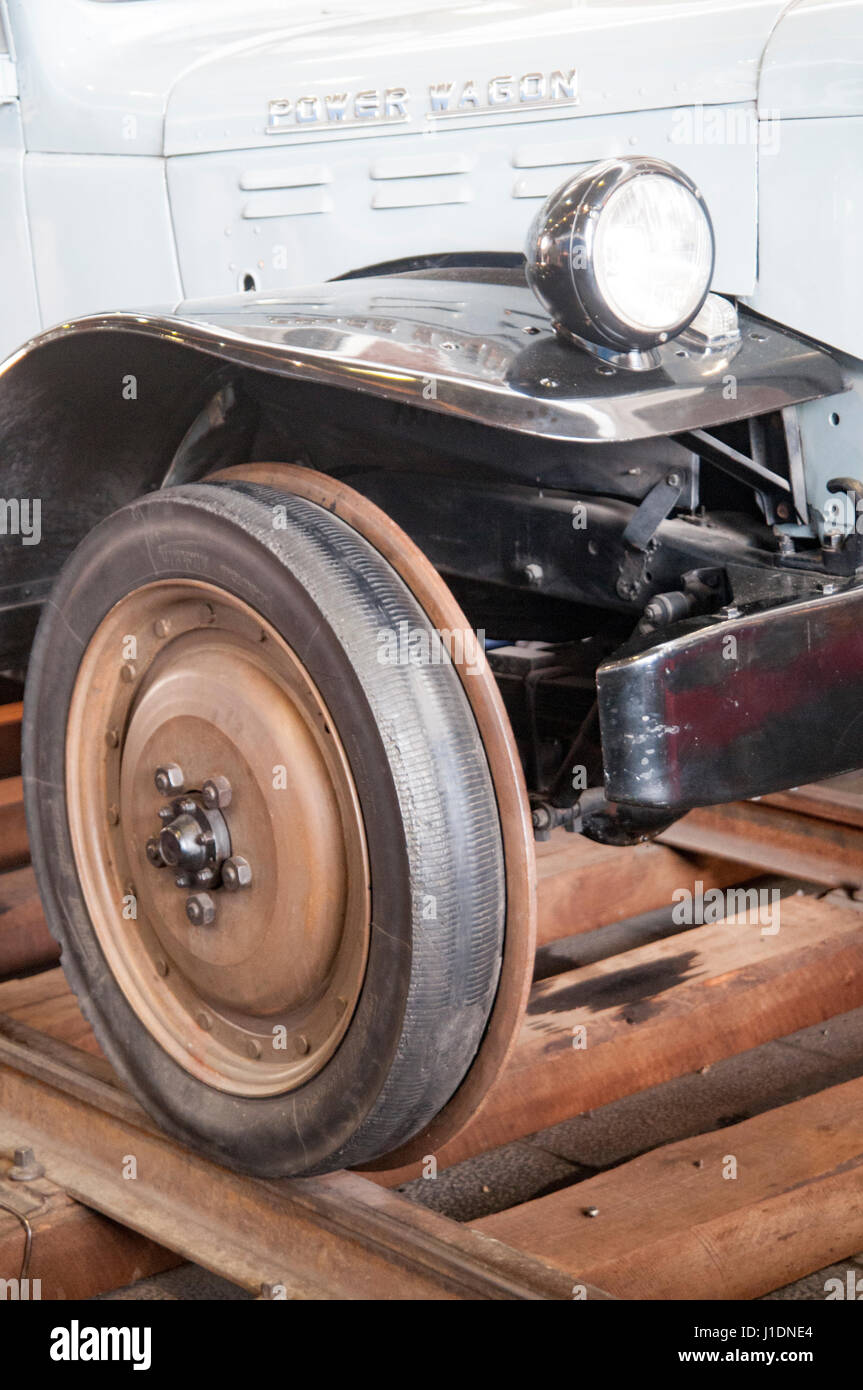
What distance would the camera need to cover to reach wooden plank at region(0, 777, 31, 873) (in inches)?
128

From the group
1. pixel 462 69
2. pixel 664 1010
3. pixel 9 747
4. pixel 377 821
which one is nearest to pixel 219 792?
pixel 377 821

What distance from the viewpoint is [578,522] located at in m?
2.13

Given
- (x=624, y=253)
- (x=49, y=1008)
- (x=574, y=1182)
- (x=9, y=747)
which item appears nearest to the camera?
(x=624, y=253)

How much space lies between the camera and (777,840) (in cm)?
325

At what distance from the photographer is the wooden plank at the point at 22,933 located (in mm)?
3037

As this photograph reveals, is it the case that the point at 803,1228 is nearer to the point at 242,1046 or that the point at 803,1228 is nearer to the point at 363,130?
the point at 242,1046

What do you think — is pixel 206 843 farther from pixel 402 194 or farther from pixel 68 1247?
pixel 402 194

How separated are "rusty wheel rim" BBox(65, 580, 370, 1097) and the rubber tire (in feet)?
0.13

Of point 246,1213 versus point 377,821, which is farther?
point 246,1213

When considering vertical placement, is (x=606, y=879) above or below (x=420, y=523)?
below

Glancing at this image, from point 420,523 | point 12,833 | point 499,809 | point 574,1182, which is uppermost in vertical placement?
point 420,523

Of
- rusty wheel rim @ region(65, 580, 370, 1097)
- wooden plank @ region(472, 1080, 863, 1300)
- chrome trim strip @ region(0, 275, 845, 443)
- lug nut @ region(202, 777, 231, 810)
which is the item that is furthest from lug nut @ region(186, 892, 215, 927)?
chrome trim strip @ region(0, 275, 845, 443)

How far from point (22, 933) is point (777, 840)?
1.51 metres

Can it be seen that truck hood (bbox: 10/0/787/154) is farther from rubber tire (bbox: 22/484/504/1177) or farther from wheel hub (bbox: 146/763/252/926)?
wheel hub (bbox: 146/763/252/926)
